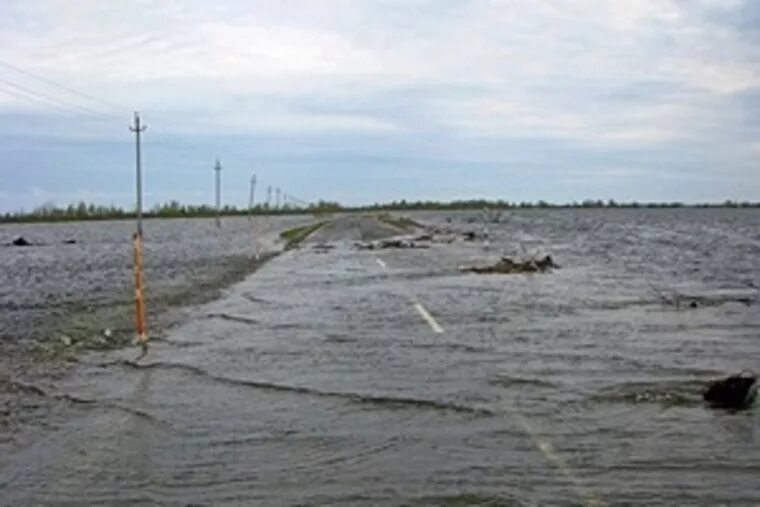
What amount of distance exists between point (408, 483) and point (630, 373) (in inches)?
231

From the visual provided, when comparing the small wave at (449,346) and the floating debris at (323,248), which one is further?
the floating debris at (323,248)

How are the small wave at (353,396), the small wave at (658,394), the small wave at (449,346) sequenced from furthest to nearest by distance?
the small wave at (449,346) → the small wave at (658,394) → the small wave at (353,396)

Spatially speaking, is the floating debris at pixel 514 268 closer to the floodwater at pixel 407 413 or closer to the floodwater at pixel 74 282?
the floodwater at pixel 74 282

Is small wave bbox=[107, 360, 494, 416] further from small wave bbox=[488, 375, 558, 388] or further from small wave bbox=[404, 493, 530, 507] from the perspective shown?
small wave bbox=[404, 493, 530, 507]

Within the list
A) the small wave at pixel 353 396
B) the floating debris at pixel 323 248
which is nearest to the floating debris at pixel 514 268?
the floating debris at pixel 323 248

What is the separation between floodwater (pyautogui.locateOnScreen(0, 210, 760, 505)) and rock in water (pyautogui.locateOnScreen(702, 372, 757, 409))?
0.28 m

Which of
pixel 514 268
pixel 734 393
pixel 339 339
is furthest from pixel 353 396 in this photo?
pixel 514 268

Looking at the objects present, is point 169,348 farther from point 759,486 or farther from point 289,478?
point 759,486

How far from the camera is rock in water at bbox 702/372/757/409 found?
10.4m

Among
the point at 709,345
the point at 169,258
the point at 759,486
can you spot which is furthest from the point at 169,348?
the point at 169,258

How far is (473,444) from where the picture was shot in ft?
28.8

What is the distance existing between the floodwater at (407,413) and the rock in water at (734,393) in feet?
0.91

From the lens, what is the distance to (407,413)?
10242 mm

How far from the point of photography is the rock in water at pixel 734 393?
10.4 metres
